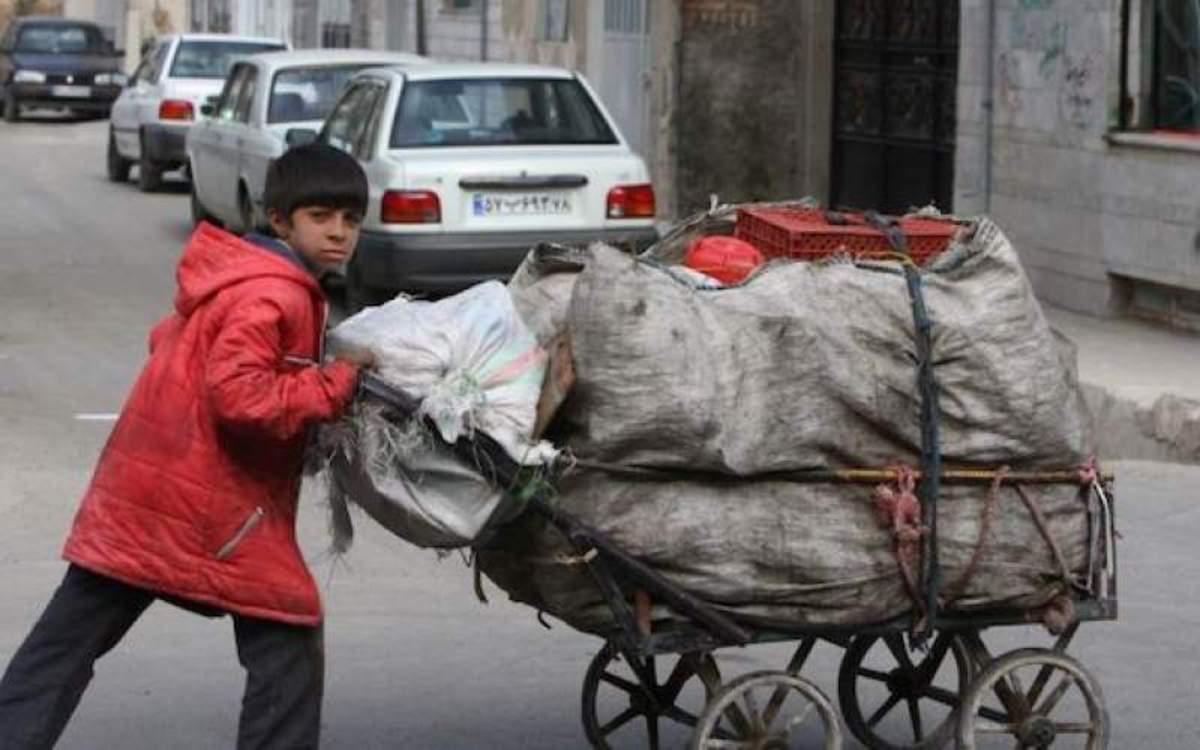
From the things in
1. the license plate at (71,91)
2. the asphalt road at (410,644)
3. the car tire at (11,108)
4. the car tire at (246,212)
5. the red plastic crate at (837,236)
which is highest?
the license plate at (71,91)

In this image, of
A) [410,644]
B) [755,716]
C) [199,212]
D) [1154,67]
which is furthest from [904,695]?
[199,212]

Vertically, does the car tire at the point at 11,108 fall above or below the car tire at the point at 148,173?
above

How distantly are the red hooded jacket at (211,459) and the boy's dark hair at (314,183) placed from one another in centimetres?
14

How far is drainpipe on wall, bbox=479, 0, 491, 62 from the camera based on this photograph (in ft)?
Answer: 99.9

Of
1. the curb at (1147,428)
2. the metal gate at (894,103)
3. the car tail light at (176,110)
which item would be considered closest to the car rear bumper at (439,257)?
the curb at (1147,428)

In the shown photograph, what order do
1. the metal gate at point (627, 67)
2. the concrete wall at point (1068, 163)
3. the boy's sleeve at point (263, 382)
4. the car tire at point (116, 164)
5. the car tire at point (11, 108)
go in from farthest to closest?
the car tire at point (11, 108)
the car tire at point (116, 164)
the metal gate at point (627, 67)
the concrete wall at point (1068, 163)
the boy's sleeve at point (263, 382)

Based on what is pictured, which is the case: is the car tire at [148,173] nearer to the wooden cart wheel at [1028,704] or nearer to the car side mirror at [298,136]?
the car side mirror at [298,136]

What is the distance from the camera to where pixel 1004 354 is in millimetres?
5609

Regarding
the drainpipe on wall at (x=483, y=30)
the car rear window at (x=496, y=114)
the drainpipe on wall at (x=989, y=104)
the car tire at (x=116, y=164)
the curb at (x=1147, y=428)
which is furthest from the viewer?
the drainpipe on wall at (x=483, y=30)

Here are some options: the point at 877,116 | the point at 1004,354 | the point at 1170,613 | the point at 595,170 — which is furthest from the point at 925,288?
the point at 877,116

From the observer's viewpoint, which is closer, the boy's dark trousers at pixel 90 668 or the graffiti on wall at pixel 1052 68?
the boy's dark trousers at pixel 90 668

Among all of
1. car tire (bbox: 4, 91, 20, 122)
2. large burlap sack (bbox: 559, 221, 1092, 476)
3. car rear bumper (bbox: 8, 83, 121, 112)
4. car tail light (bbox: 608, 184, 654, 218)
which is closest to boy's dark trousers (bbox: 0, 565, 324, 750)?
large burlap sack (bbox: 559, 221, 1092, 476)

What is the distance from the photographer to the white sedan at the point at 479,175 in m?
14.9

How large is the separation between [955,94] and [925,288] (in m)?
13.8
